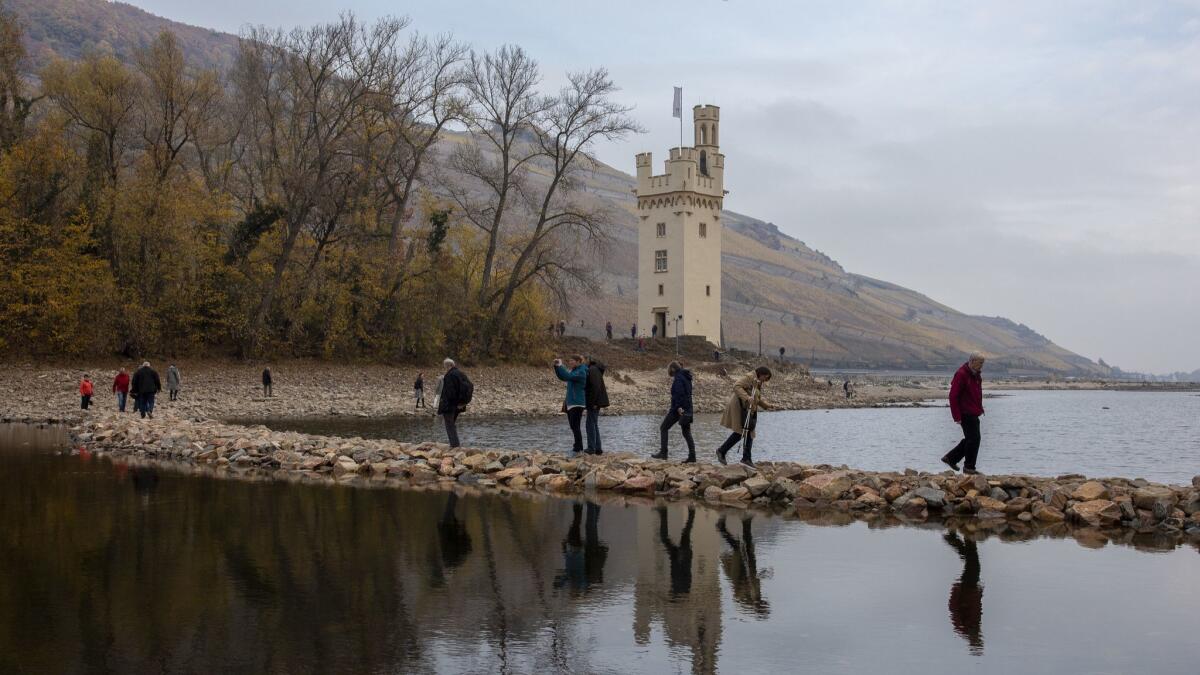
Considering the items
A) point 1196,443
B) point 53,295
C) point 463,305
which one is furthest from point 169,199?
point 1196,443

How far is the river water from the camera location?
86.3ft

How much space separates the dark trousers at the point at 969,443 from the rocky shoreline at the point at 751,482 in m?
0.37

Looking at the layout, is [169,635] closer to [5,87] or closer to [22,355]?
[22,355]

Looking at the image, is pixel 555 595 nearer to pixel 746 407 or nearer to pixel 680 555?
pixel 680 555

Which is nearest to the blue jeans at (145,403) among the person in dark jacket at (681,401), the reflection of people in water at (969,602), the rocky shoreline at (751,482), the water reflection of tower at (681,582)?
the rocky shoreline at (751,482)

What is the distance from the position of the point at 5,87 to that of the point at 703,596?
45872 millimetres

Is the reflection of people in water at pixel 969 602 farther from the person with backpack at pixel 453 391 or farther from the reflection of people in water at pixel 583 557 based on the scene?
the person with backpack at pixel 453 391

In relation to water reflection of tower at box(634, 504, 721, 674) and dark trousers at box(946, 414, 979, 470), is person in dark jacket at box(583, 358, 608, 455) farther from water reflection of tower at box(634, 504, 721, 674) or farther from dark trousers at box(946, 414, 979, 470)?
dark trousers at box(946, 414, 979, 470)

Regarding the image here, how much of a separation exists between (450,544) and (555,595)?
2.49m

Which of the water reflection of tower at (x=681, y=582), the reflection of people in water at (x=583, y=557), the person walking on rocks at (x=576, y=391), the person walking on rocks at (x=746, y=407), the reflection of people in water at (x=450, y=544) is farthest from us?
the person walking on rocks at (x=576, y=391)

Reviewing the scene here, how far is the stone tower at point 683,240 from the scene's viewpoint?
76.6 meters

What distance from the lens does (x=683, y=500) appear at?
49.8ft

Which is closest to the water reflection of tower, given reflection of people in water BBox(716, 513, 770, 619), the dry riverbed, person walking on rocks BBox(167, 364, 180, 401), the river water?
reflection of people in water BBox(716, 513, 770, 619)

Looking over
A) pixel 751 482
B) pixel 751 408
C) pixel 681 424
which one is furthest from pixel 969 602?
pixel 681 424
